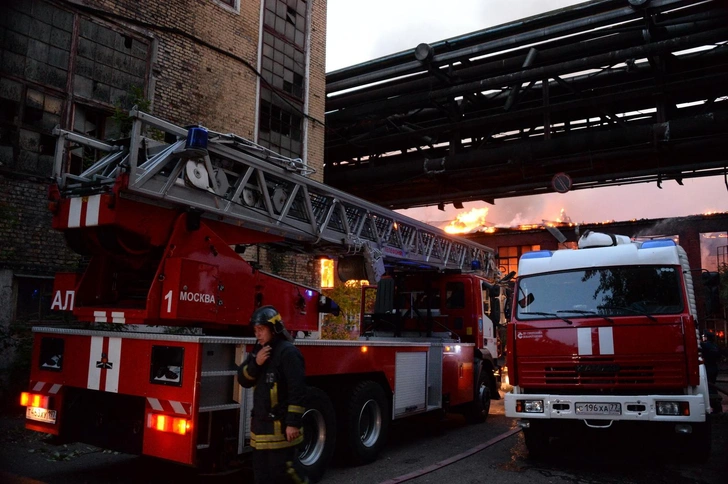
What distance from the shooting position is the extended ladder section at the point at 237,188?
16.8ft

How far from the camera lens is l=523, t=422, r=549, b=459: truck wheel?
6695 mm

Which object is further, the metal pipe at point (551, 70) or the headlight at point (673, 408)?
the metal pipe at point (551, 70)

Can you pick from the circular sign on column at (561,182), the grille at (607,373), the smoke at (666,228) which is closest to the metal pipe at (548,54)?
the circular sign on column at (561,182)

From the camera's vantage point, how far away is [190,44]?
12.2 m

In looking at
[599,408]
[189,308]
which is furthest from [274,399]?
[599,408]

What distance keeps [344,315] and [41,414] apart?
9359mm

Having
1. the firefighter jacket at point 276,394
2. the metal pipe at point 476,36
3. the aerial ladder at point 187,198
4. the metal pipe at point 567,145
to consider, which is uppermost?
the metal pipe at point 476,36

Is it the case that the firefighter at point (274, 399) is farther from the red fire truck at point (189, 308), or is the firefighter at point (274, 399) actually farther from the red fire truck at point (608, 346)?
the red fire truck at point (608, 346)

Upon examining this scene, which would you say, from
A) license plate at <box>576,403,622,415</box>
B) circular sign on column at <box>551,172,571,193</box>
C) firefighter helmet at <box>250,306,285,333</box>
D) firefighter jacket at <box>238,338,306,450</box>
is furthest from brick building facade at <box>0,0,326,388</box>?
license plate at <box>576,403,622,415</box>

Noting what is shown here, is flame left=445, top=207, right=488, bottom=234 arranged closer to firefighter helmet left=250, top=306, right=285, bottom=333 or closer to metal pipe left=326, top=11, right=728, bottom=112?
metal pipe left=326, top=11, right=728, bottom=112

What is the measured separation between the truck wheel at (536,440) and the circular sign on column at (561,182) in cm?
862

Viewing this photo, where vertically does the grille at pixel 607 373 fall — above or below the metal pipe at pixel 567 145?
below

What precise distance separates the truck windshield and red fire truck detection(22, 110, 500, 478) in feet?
5.98

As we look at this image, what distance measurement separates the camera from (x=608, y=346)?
6.20 metres
